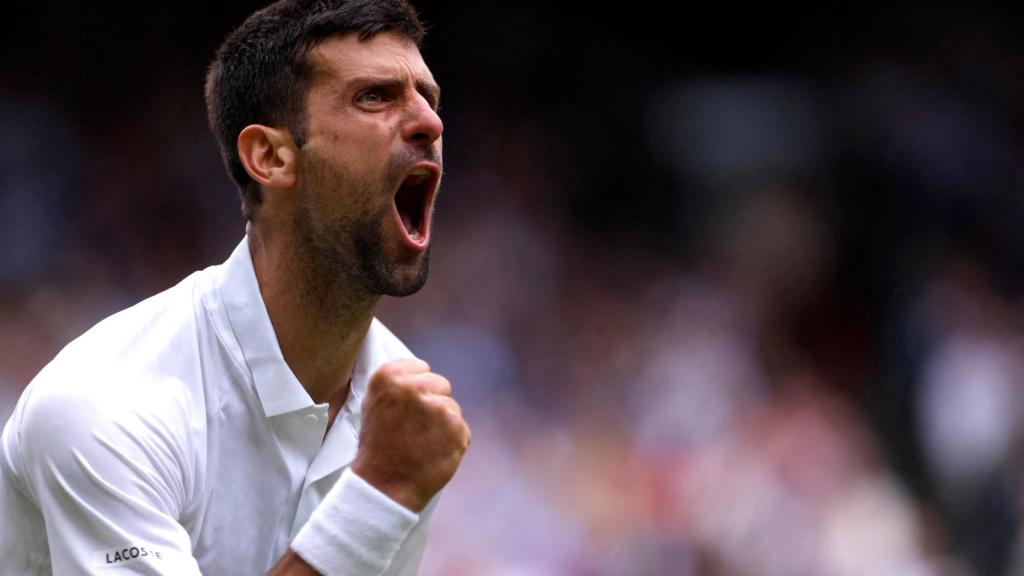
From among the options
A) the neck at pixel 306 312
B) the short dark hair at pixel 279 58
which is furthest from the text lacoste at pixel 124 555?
the short dark hair at pixel 279 58

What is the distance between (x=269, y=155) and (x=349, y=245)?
0.21 m

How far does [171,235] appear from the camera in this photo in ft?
17.6

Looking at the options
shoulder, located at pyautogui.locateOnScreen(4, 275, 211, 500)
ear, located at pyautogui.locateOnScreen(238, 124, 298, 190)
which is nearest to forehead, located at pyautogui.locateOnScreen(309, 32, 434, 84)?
ear, located at pyautogui.locateOnScreen(238, 124, 298, 190)

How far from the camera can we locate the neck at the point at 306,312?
2.21 meters

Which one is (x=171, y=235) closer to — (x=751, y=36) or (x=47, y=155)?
(x=47, y=155)

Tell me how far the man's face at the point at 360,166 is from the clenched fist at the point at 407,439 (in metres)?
0.28

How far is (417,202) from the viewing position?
7.90 feet

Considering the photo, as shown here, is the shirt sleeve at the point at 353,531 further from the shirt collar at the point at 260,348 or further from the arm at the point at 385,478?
the shirt collar at the point at 260,348

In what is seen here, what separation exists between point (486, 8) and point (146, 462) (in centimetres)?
454

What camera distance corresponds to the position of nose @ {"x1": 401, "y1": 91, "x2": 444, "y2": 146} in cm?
221

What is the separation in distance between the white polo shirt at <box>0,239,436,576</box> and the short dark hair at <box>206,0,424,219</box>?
8.9 inches

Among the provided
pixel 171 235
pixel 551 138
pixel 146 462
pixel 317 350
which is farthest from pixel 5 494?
pixel 551 138

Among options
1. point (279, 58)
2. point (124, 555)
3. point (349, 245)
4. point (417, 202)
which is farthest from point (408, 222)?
point (124, 555)

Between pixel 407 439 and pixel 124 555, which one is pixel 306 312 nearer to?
pixel 407 439
